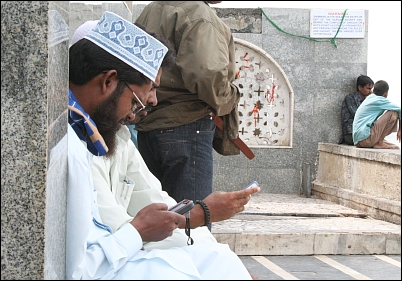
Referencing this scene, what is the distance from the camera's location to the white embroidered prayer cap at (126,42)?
2844mm

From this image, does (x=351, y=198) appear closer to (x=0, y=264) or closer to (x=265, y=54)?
(x=265, y=54)

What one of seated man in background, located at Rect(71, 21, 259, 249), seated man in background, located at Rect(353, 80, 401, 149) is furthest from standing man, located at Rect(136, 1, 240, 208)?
seated man in background, located at Rect(353, 80, 401, 149)

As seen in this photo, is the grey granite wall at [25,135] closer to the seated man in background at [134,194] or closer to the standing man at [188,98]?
the seated man in background at [134,194]

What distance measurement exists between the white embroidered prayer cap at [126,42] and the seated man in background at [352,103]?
8.05m

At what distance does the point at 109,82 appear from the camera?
2857 millimetres

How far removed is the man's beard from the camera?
2824 mm

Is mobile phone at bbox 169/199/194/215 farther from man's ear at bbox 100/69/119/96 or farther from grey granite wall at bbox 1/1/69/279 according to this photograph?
grey granite wall at bbox 1/1/69/279

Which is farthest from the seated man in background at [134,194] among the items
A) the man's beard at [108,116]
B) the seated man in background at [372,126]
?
the seated man in background at [372,126]

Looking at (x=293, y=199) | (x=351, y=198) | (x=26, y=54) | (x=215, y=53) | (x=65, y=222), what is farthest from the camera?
(x=293, y=199)

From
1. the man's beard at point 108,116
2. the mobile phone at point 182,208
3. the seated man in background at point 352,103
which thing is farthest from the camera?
the seated man in background at point 352,103

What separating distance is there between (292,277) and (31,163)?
79cm

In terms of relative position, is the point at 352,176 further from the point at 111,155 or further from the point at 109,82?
the point at 109,82

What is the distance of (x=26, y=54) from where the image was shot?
1.75 m

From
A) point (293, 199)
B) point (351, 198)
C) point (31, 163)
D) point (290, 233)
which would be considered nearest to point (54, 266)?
point (31, 163)
